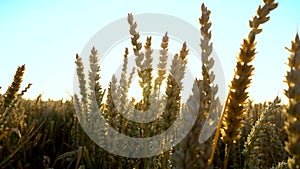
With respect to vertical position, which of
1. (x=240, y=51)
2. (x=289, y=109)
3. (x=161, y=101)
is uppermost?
(x=161, y=101)

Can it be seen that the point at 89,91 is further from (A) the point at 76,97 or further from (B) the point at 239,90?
(B) the point at 239,90

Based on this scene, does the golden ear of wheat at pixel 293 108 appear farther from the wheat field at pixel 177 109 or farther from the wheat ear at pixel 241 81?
the wheat ear at pixel 241 81

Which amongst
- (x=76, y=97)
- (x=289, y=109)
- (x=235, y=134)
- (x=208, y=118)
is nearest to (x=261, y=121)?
(x=235, y=134)

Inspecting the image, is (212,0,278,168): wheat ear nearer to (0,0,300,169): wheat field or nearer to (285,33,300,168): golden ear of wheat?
(0,0,300,169): wheat field

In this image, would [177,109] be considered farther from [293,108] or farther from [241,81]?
[293,108]

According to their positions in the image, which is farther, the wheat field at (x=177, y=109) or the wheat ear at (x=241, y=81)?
the wheat ear at (x=241, y=81)

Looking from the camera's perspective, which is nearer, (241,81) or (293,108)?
(293,108)

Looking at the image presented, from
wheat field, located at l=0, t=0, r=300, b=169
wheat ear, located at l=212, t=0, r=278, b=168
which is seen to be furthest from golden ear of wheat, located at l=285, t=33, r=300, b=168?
wheat ear, located at l=212, t=0, r=278, b=168

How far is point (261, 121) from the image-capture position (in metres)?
1.96

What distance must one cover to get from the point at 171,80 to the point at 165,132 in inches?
14.4

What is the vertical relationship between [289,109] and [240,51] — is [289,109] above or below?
below

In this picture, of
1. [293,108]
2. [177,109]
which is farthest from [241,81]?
[177,109]

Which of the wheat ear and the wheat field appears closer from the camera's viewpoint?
the wheat field

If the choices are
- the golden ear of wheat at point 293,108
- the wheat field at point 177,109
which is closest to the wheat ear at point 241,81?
the wheat field at point 177,109
